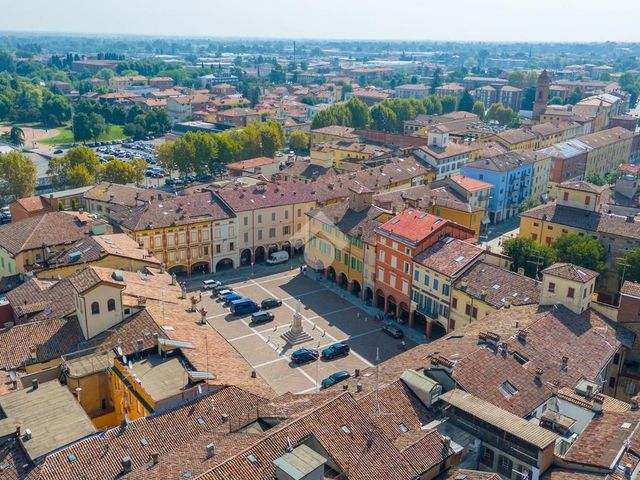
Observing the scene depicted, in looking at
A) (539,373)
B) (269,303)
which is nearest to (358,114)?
(269,303)

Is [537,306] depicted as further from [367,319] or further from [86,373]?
[86,373]

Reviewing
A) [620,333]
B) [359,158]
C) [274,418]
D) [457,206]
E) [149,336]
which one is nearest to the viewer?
[274,418]

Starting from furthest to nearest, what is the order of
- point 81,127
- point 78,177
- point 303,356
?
point 81,127
point 78,177
point 303,356

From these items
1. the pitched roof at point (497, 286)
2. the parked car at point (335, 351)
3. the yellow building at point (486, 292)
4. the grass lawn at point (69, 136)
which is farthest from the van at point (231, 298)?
the grass lawn at point (69, 136)

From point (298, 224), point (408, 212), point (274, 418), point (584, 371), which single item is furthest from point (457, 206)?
point (274, 418)

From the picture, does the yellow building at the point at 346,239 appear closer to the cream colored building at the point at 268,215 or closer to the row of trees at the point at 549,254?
the cream colored building at the point at 268,215

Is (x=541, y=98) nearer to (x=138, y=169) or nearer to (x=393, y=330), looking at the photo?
(x=138, y=169)

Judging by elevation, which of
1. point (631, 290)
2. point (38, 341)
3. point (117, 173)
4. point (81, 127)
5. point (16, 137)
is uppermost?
point (631, 290)
